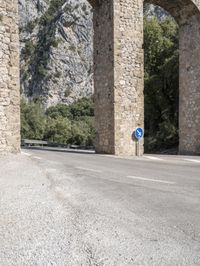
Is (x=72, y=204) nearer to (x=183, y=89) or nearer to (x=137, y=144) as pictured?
(x=137, y=144)

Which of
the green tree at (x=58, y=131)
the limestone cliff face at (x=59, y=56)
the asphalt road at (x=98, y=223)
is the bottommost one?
the asphalt road at (x=98, y=223)

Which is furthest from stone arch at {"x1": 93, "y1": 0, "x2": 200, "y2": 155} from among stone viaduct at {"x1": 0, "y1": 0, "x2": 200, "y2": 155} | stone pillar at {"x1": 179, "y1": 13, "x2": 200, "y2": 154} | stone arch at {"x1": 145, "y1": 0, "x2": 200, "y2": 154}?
stone pillar at {"x1": 179, "y1": 13, "x2": 200, "y2": 154}

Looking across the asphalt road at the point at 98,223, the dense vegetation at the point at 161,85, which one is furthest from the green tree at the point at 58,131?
the asphalt road at the point at 98,223

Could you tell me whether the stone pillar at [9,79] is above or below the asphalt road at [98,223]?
above

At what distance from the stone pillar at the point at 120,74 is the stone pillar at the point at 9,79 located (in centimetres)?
480

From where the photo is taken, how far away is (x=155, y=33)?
93.4 ft

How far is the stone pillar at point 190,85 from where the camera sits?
63.8ft

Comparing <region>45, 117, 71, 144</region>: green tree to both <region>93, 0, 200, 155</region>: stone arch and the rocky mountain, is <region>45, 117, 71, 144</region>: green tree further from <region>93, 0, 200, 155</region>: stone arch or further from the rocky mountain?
<region>93, 0, 200, 155</region>: stone arch

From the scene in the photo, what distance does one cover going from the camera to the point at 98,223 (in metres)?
3.61

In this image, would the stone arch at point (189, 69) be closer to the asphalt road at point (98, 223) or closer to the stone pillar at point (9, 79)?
the stone pillar at point (9, 79)

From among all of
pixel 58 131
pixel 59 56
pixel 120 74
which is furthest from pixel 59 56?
pixel 120 74

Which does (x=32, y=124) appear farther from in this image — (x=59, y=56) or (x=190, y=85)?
(x=190, y=85)

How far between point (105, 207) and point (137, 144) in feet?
40.4

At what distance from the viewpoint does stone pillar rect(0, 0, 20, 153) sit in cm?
1276
